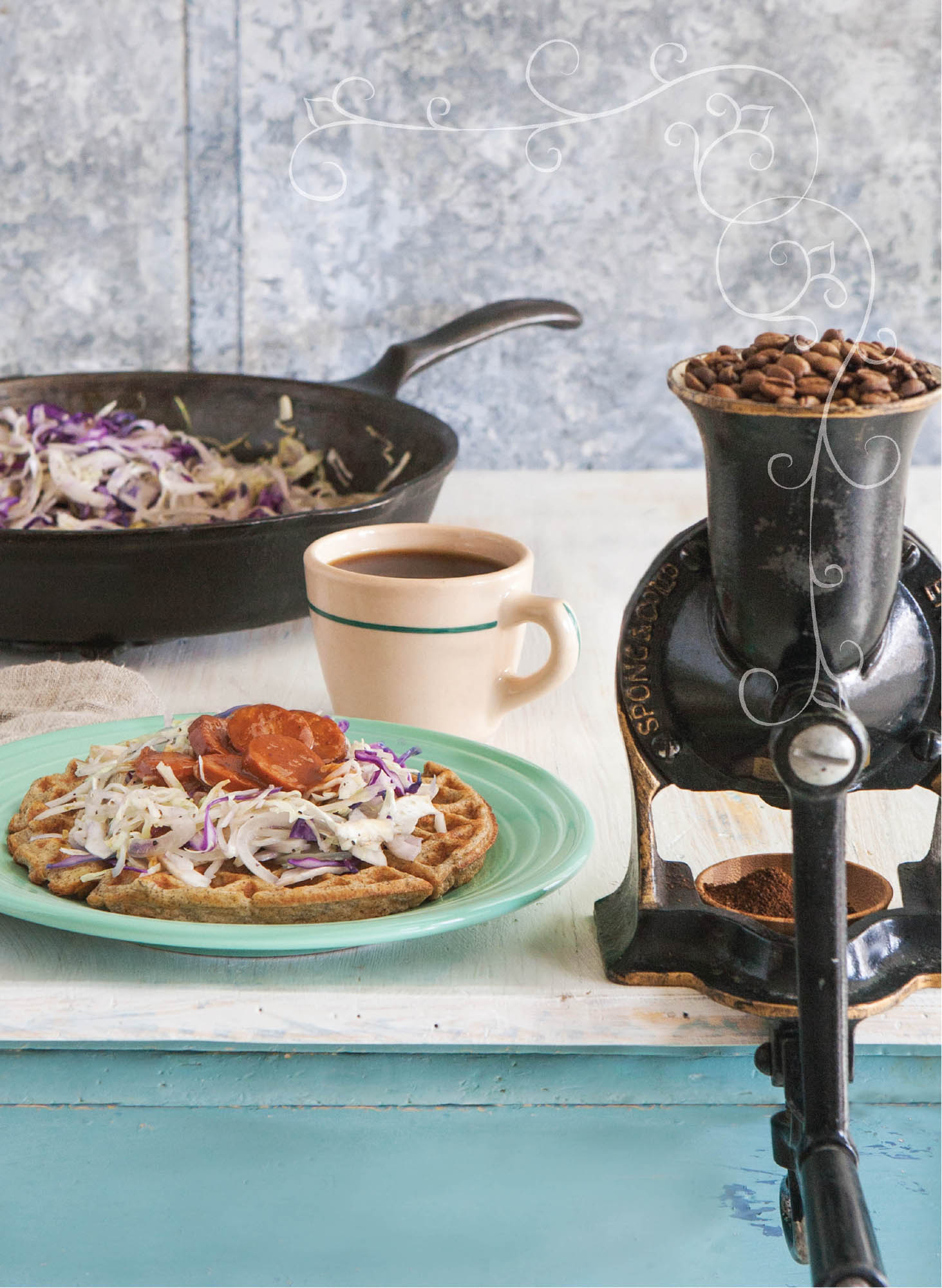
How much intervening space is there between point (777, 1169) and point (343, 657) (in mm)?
409

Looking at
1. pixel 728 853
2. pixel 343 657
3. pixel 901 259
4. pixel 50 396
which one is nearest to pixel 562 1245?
pixel 728 853

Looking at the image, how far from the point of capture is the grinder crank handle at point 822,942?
0.50m

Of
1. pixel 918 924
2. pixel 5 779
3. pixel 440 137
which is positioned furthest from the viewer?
pixel 440 137

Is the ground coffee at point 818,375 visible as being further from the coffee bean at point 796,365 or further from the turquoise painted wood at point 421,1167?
the turquoise painted wood at point 421,1167

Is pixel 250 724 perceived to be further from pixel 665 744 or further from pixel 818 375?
pixel 818 375

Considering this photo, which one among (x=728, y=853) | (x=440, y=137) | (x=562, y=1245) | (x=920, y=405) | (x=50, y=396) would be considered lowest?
(x=562, y=1245)

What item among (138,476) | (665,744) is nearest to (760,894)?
(665,744)

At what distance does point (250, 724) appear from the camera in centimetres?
70

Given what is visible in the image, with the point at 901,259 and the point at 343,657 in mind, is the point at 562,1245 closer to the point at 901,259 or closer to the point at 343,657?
the point at 343,657

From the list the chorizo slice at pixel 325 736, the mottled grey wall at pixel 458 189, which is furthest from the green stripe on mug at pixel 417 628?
the mottled grey wall at pixel 458 189

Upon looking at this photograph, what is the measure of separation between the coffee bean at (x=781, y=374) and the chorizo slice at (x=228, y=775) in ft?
1.06

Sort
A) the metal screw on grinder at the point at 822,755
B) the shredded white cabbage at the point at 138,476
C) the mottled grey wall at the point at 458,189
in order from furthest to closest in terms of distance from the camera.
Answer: the mottled grey wall at the point at 458,189
the shredded white cabbage at the point at 138,476
the metal screw on grinder at the point at 822,755

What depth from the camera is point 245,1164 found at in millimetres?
654

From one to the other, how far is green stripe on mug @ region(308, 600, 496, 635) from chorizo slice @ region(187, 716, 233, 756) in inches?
6.1
